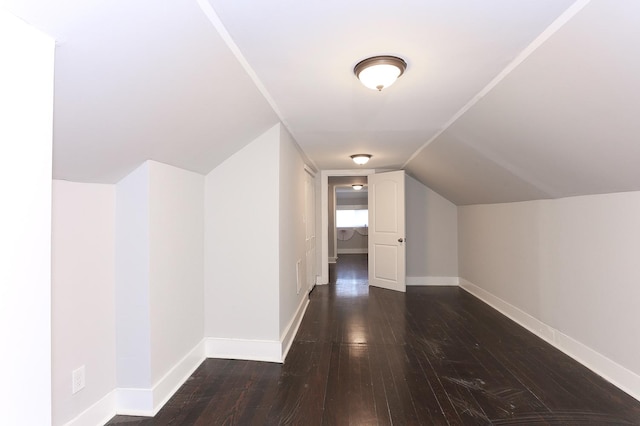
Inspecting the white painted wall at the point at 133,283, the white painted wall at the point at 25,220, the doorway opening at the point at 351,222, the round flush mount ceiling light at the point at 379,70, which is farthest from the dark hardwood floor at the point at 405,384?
the doorway opening at the point at 351,222

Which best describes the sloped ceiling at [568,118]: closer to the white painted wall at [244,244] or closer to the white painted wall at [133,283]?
the white painted wall at [244,244]

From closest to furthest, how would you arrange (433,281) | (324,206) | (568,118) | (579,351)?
(568,118) → (579,351) → (433,281) → (324,206)

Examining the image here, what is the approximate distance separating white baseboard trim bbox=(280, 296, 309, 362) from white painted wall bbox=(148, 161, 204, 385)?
0.75 meters

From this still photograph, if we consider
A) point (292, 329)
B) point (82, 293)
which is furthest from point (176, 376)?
point (292, 329)

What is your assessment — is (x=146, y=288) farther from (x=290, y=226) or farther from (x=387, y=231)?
(x=387, y=231)

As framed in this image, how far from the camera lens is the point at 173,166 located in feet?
8.34

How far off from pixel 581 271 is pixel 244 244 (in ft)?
9.82

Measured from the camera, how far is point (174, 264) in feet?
8.46

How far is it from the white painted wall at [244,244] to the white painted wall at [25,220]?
1.93m

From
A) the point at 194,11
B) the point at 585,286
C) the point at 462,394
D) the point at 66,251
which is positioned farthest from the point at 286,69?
the point at 585,286

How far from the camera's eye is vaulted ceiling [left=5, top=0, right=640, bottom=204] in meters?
1.34

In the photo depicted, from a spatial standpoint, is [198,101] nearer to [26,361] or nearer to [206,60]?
[206,60]

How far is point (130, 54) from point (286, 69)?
929 millimetres

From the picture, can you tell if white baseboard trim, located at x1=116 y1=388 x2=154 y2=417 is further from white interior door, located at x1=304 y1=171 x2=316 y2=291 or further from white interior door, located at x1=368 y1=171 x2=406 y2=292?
white interior door, located at x1=368 y1=171 x2=406 y2=292
